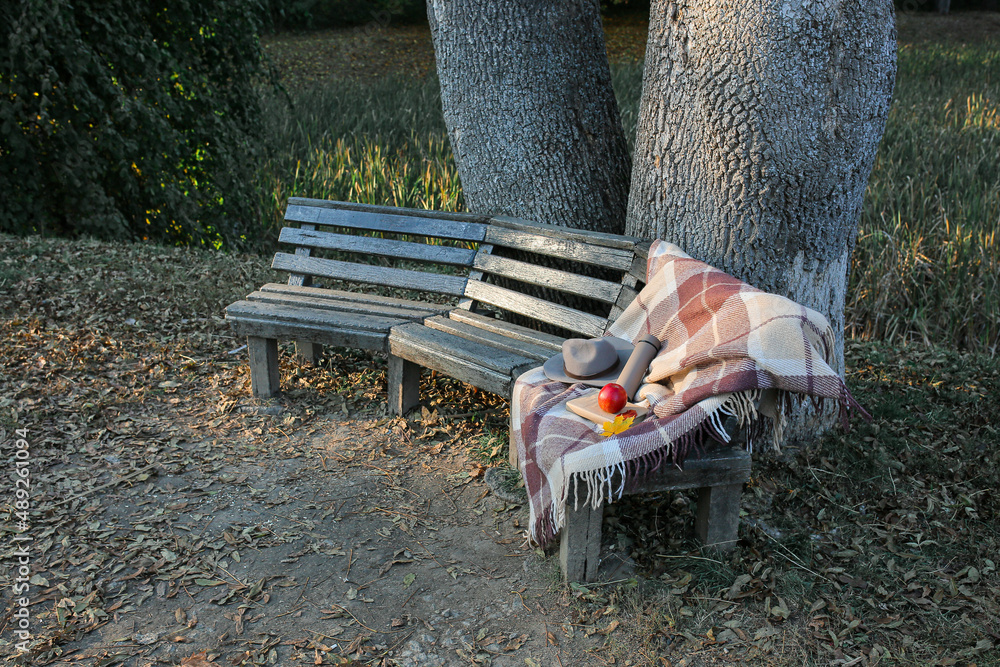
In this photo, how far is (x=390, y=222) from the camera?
407 cm

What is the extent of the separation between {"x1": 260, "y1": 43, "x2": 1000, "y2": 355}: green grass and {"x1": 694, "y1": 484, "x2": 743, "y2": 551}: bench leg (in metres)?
2.71

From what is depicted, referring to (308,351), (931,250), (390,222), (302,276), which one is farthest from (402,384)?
(931,250)

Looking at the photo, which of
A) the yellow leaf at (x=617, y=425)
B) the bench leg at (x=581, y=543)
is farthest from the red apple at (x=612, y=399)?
the bench leg at (x=581, y=543)

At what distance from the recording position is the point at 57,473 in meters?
3.07

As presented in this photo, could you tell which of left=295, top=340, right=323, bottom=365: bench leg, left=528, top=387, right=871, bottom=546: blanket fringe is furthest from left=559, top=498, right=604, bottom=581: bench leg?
left=295, top=340, right=323, bottom=365: bench leg

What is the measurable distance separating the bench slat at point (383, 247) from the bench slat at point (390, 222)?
61 millimetres

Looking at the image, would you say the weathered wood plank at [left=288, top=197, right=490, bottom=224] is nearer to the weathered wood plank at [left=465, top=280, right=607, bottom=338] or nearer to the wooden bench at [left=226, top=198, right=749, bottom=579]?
the wooden bench at [left=226, top=198, right=749, bottom=579]

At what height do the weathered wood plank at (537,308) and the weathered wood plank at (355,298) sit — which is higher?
the weathered wood plank at (537,308)

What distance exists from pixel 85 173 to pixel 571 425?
5.42m

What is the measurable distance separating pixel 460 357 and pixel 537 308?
0.50 metres

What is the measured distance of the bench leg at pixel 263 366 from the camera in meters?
3.75

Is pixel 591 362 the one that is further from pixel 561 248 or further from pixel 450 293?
pixel 450 293

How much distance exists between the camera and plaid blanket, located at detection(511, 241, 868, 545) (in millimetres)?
2330

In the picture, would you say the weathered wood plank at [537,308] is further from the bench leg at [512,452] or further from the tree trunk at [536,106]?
the bench leg at [512,452]
